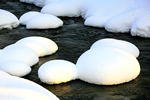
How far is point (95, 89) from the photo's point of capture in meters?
4.48

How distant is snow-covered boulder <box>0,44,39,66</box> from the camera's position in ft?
17.1

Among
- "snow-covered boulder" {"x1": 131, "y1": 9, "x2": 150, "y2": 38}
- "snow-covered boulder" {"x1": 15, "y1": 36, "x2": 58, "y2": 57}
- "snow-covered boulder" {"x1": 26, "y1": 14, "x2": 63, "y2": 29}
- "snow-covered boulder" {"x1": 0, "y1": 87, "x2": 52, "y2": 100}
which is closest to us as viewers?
"snow-covered boulder" {"x1": 0, "y1": 87, "x2": 52, "y2": 100}

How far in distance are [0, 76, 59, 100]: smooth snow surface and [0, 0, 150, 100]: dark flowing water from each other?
118 centimetres

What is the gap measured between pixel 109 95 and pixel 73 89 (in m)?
0.63

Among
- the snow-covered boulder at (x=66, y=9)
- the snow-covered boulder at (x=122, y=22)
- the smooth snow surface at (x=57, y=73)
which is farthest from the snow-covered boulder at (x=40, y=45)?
the snow-covered boulder at (x=66, y=9)

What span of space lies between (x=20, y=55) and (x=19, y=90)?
255cm

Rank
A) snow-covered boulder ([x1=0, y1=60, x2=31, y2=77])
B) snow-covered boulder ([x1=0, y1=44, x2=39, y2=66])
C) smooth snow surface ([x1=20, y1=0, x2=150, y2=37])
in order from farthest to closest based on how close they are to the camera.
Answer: smooth snow surface ([x1=20, y1=0, x2=150, y2=37]) < snow-covered boulder ([x1=0, y1=44, x2=39, y2=66]) < snow-covered boulder ([x1=0, y1=60, x2=31, y2=77])

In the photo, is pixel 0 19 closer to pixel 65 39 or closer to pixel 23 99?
pixel 65 39

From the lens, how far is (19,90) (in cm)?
280

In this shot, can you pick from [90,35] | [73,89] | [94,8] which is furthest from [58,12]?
[73,89]

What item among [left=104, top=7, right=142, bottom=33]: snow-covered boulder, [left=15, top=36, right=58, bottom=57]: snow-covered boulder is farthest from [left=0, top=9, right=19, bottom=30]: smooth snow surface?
[left=104, top=7, right=142, bottom=33]: snow-covered boulder

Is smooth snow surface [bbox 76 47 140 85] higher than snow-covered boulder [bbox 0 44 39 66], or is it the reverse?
smooth snow surface [bbox 76 47 140 85]

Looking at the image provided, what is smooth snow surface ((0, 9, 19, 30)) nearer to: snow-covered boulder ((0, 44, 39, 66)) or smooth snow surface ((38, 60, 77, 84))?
snow-covered boulder ((0, 44, 39, 66))

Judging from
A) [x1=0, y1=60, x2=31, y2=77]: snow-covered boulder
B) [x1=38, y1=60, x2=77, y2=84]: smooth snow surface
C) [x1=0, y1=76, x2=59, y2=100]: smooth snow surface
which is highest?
[x1=0, y1=76, x2=59, y2=100]: smooth snow surface
